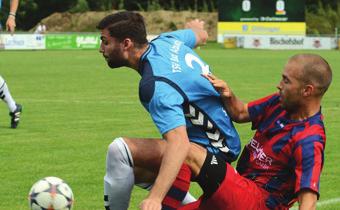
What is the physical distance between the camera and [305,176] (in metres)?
4.73

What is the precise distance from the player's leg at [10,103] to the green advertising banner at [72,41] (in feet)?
122

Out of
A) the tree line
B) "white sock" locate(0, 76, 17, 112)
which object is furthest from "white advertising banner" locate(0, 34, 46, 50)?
"white sock" locate(0, 76, 17, 112)

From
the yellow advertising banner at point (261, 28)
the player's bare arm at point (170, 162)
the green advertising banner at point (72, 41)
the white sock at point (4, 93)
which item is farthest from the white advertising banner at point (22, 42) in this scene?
the player's bare arm at point (170, 162)

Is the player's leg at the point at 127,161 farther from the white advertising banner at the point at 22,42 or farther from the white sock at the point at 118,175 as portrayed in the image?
the white advertising banner at the point at 22,42

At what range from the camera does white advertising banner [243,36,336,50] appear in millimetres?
51188

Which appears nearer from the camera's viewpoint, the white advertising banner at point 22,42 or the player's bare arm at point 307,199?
the player's bare arm at point 307,199

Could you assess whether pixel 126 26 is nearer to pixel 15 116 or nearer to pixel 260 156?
pixel 260 156

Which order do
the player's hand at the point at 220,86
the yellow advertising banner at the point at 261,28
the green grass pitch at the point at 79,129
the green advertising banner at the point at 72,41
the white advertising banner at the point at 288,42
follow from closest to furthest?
1. the player's hand at the point at 220,86
2. the green grass pitch at the point at 79,129
3. the green advertising banner at the point at 72,41
4. the white advertising banner at the point at 288,42
5. the yellow advertising banner at the point at 261,28

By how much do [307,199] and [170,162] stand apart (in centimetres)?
77

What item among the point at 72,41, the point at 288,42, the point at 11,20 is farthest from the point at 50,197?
the point at 288,42

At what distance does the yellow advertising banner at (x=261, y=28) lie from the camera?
54906mm

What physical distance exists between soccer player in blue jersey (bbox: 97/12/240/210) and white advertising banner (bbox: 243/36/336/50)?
46.4 meters

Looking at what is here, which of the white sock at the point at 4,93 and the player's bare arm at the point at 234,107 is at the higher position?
the player's bare arm at the point at 234,107

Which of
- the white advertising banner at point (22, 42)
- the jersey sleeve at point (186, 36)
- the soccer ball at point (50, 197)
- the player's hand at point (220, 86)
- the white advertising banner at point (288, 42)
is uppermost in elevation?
the jersey sleeve at point (186, 36)
